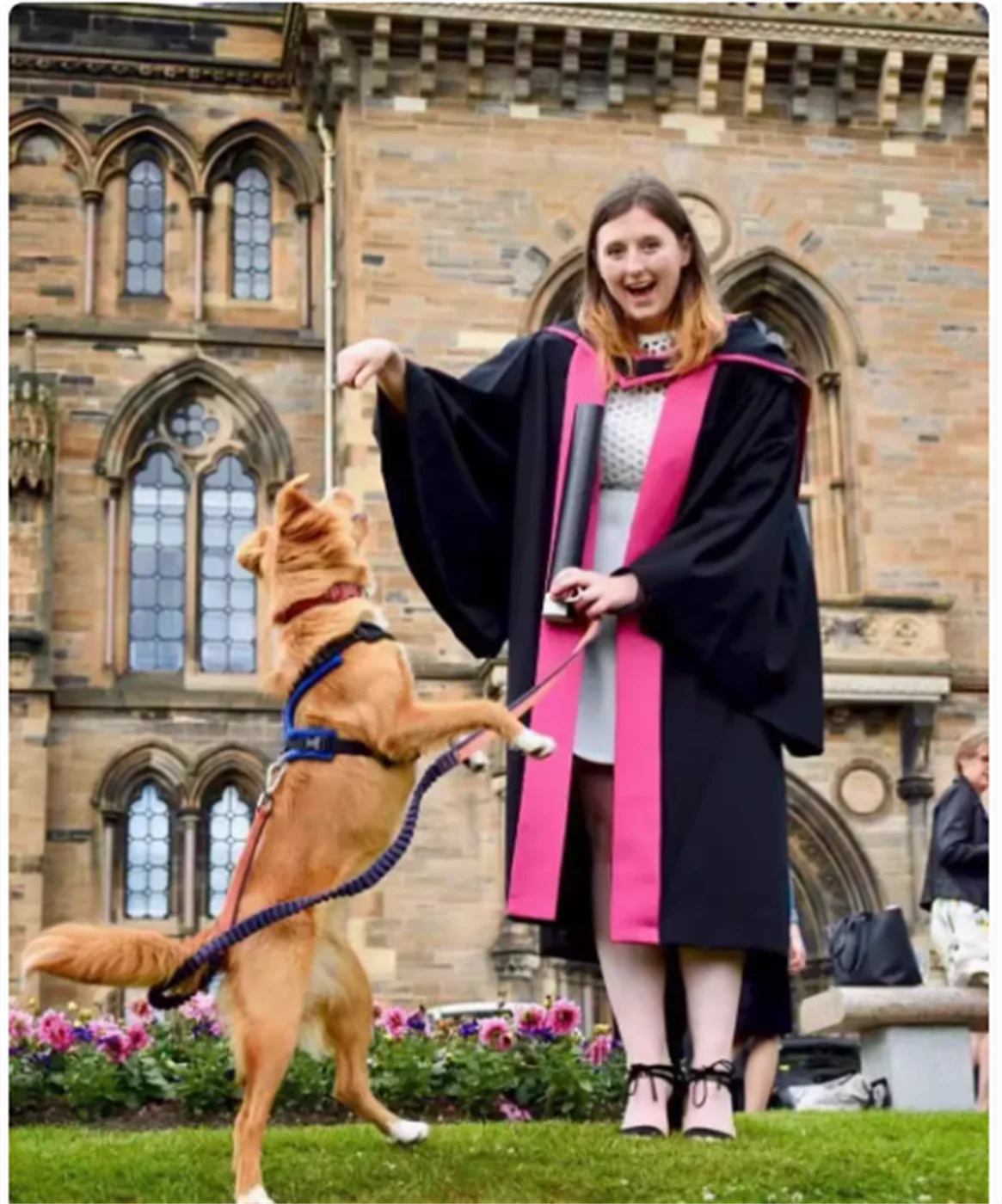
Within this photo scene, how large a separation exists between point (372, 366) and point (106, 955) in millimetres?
1508

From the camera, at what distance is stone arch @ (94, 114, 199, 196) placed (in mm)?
20766

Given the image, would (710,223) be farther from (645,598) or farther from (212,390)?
(645,598)

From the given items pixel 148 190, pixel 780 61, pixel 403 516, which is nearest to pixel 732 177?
pixel 780 61

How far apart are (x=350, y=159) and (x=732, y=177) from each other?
3.81 m

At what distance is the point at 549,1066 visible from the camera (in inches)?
333

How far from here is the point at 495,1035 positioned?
8.74 meters

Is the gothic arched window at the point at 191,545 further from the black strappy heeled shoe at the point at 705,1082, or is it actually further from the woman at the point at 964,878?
the black strappy heeled shoe at the point at 705,1082

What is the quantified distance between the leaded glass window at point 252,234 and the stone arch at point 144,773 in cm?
509

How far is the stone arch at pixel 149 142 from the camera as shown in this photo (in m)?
20.8

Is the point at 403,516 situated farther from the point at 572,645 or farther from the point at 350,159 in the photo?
the point at 350,159

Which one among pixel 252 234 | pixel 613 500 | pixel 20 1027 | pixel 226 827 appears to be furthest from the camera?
pixel 252 234

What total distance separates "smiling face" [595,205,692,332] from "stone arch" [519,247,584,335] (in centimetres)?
1396

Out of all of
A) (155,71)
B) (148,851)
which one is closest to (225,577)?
(148,851)

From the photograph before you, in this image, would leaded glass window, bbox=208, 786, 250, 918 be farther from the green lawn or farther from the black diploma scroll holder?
the black diploma scroll holder
